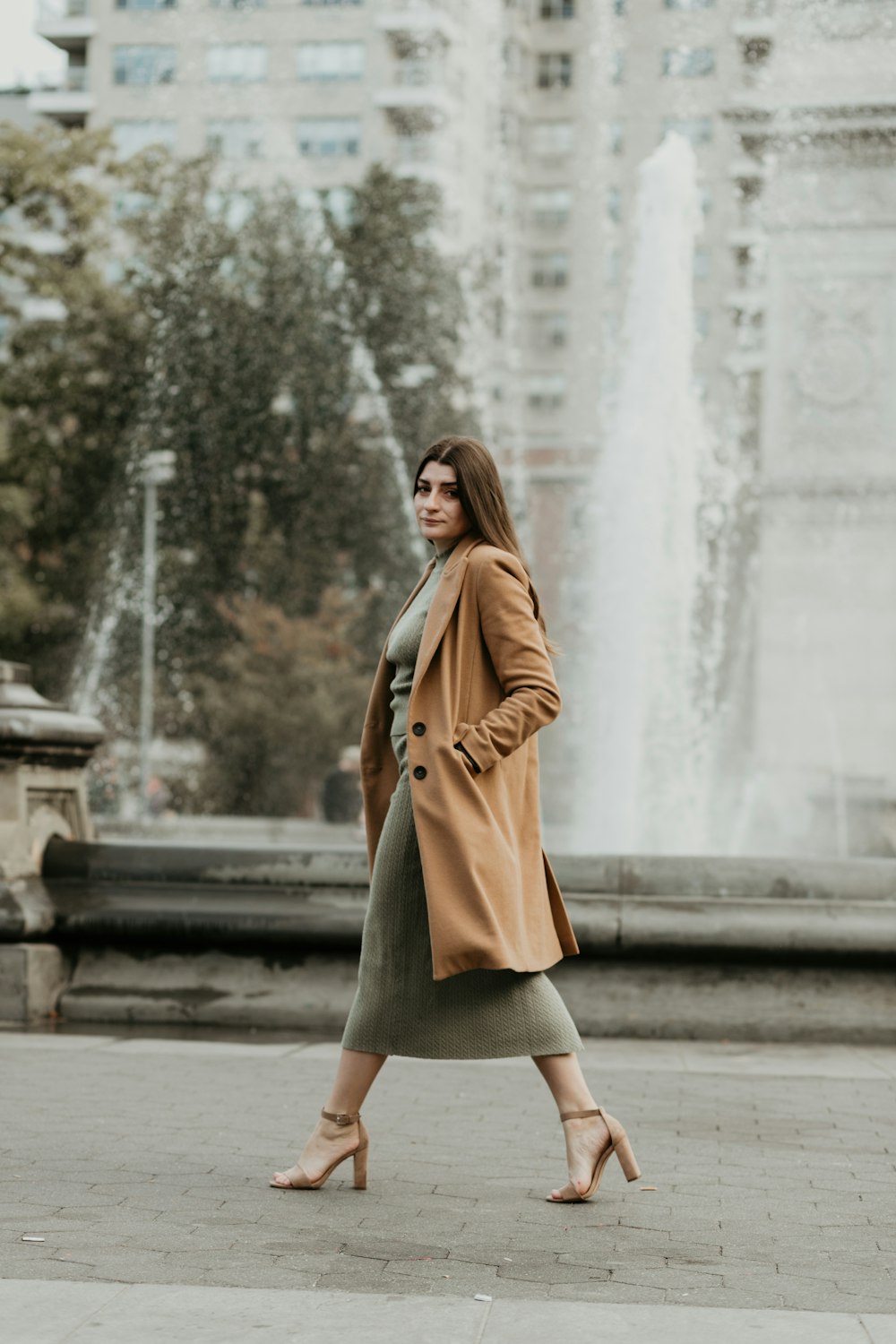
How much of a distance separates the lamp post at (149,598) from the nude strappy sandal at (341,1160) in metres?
27.8

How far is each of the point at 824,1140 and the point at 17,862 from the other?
150 inches

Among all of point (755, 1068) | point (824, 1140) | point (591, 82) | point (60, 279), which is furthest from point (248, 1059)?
point (591, 82)

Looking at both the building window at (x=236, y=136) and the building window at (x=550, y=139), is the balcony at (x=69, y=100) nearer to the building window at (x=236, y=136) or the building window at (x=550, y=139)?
the building window at (x=236, y=136)

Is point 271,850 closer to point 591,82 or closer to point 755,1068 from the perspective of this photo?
point 755,1068

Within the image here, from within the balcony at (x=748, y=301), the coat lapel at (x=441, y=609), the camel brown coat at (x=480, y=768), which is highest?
the balcony at (x=748, y=301)

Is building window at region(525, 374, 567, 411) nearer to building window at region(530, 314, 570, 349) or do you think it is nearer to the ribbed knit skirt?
building window at region(530, 314, 570, 349)

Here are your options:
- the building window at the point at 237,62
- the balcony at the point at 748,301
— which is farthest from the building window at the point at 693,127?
the building window at the point at 237,62

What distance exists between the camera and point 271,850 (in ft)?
26.8

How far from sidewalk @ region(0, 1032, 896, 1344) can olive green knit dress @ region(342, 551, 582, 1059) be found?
15.3 inches

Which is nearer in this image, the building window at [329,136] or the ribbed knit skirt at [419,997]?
the ribbed knit skirt at [419,997]

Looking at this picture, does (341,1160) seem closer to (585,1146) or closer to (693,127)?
(585,1146)

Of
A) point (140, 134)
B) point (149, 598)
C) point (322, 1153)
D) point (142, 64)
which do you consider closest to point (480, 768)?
point (322, 1153)

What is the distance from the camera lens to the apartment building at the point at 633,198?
32.6m

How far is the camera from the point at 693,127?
39.9m
